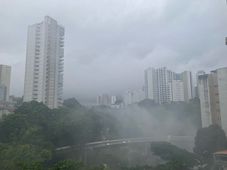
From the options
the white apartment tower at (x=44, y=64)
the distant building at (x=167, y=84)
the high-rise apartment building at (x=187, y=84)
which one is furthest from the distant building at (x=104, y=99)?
the white apartment tower at (x=44, y=64)

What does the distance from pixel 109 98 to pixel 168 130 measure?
50.7m

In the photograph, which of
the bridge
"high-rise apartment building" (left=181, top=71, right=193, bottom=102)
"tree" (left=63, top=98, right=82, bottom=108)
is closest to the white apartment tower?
"tree" (left=63, top=98, right=82, bottom=108)

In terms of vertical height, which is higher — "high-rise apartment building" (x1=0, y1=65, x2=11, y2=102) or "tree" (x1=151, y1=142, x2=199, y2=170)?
"high-rise apartment building" (x1=0, y1=65, x2=11, y2=102)

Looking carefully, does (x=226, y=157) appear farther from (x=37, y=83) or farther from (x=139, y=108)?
(x=37, y=83)

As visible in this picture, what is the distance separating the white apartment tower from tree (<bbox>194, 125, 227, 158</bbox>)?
1155 inches

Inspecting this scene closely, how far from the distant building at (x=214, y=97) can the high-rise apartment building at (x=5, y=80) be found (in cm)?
3468

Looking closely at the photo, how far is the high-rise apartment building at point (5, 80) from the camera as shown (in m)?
47.2

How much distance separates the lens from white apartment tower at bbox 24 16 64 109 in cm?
4575

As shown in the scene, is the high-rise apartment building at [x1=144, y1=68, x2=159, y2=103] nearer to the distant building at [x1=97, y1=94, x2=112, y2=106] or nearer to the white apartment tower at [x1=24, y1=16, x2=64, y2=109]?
the white apartment tower at [x1=24, y1=16, x2=64, y2=109]

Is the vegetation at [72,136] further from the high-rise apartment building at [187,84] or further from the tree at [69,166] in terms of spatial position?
the high-rise apartment building at [187,84]

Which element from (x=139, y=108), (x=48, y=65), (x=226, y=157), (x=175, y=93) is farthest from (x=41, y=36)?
(x=226, y=157)

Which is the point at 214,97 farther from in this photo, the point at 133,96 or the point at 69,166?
the point at 133,96

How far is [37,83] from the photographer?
4566cm

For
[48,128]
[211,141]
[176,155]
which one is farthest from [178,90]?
[48,128]
